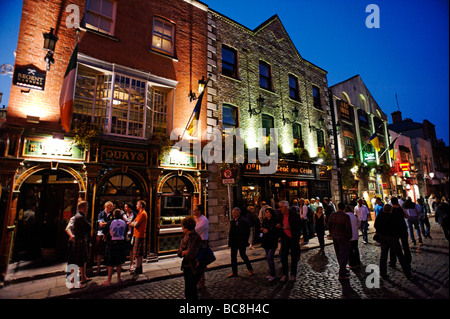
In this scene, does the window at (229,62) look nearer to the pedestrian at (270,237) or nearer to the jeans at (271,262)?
the pedestrian at (270,237)

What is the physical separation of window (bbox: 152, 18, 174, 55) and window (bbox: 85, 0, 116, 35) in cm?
177

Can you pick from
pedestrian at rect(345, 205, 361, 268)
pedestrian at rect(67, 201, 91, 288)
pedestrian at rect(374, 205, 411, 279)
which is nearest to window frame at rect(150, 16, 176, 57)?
pedestrian at rect(67, 201, 91, 288)

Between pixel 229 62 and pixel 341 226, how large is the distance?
10.4m

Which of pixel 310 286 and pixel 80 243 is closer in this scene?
pixel 310 286

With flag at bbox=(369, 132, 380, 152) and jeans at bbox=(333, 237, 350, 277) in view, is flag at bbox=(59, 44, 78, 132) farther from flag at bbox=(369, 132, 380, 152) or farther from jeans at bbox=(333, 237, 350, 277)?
flag at bbox=(369, 132, 380, 152)

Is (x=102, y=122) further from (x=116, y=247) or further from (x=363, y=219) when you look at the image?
(x=363, y=219)

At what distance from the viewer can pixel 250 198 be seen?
11.7 m

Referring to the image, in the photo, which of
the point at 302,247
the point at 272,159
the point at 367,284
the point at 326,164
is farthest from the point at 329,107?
the point at 367,284

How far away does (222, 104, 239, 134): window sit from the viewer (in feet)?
38.6

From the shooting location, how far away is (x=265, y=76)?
14.3 m

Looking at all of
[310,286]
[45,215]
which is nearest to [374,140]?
[310,286]

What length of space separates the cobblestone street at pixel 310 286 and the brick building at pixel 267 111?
14.3 feet
